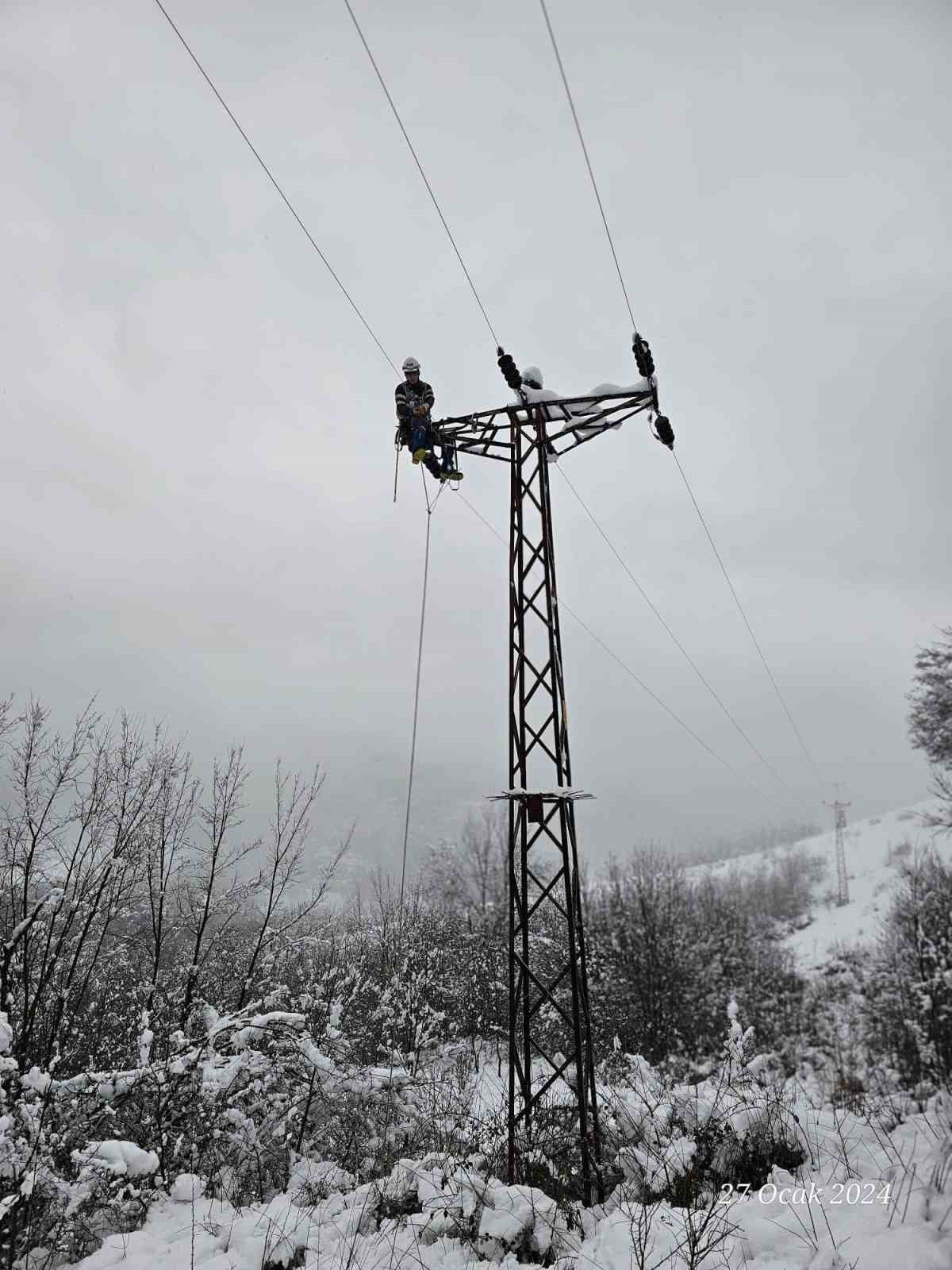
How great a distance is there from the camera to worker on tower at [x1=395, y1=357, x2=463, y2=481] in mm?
8773

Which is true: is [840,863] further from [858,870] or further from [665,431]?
[665,431]

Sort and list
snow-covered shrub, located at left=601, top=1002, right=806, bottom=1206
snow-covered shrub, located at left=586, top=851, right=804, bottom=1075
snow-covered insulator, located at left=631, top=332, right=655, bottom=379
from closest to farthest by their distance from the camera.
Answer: snow-covered shrub, located at left=601, top=1002, right=806, bottom=1206 → snow-covered insulator, located at left=631, top=332, right=655, bottom=379 → snow-covered shrub, located at left=586, top=851, right=804, bottom=1075

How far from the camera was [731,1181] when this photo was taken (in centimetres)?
664

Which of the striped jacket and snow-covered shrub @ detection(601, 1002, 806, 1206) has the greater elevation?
the striped jacket

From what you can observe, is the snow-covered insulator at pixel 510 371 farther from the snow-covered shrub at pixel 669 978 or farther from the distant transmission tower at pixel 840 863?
the distant transmission tower at pixel 840 863

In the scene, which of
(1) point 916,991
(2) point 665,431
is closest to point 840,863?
(1) point 916,991

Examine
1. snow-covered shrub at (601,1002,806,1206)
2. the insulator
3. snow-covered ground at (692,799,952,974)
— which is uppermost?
the insulator

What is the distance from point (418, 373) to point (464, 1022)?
20.7 meters

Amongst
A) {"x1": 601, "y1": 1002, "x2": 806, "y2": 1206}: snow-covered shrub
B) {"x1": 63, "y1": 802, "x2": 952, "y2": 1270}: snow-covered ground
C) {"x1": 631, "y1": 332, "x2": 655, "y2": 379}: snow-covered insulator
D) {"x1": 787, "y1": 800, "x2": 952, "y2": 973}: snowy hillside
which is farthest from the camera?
{"x1": 787, "y1": 800, "x2": 952, "y2": 973}: snowy hillside

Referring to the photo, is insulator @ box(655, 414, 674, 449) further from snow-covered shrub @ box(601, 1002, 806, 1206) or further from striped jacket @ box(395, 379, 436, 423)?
snow-covered shrub @ box(601, 1002, 806, 1206)

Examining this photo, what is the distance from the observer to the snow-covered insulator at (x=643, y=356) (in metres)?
8.02

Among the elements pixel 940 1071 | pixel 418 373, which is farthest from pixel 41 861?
pixel 940 1071

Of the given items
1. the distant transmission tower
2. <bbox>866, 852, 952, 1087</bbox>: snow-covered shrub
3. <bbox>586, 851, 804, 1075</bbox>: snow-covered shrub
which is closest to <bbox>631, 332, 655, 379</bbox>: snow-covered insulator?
<bbox>866, 852, 952, 1087</bbox>: snow-covered shrub

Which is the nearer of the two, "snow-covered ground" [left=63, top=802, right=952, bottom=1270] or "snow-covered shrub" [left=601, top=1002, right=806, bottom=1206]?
"snow-covered ground" [left=63, top=802, right=952, bottom=1270]
